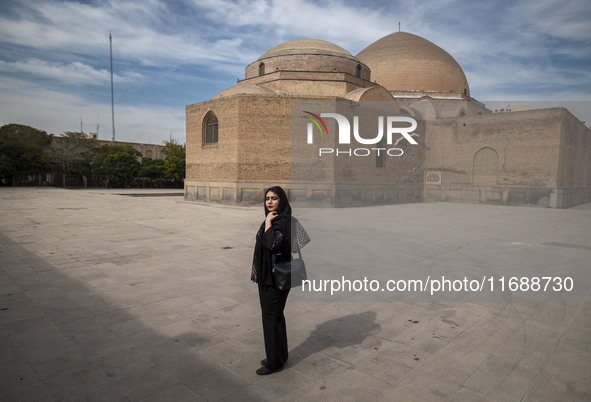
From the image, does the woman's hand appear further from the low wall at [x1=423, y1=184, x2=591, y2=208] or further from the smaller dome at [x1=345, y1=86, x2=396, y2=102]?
the low wall at [x1=423, y1=184, x2=591, y2=208]

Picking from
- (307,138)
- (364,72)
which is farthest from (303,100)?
(364,72)

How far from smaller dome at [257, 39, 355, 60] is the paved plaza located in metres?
18.3

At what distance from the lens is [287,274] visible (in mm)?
2623

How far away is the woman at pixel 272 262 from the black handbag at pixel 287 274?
4 centimetres

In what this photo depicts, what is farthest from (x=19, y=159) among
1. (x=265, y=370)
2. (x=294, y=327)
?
(x=265, y=370)

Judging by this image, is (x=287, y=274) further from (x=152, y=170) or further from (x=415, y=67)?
(x=152, y=170)

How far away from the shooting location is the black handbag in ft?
8.61

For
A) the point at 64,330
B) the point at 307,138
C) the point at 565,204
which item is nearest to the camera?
the point at 64,330

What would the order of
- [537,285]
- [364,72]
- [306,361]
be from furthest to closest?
[364,72]
[537,285]
[306,361]

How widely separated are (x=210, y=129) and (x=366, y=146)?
8542mm

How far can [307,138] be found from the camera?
17516mm

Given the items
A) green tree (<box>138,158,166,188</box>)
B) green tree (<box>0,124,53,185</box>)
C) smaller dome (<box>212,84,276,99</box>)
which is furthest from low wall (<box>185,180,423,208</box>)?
green tree (<box>0,124,53,185</box>)

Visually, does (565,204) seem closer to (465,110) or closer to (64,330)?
(465,110)

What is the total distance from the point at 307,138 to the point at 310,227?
26.3ft
